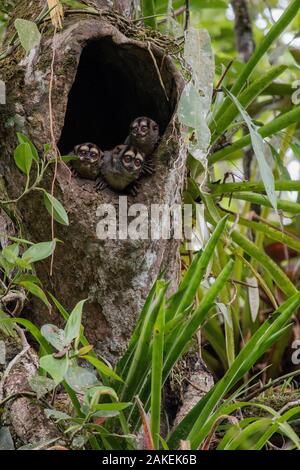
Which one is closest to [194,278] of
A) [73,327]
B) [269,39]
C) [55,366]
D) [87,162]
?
[73,327]

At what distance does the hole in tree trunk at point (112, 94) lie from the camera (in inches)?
134

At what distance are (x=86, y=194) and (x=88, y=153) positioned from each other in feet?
1.38

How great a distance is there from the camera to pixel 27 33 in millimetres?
2836

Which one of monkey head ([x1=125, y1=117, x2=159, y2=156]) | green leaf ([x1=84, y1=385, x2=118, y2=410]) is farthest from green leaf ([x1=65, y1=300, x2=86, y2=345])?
monkey head ([x1=125, y1=117, x2=159, y2=156])

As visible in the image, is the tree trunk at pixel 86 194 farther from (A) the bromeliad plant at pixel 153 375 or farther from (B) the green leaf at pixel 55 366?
(B) the green leaf at pixel 55 366

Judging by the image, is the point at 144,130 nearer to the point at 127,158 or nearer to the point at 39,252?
the point at 127,158

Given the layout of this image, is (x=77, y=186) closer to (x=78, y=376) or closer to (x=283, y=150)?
(x=78, y=376)

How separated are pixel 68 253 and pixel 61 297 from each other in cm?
18

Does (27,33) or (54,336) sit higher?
(27,33)

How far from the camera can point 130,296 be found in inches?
120

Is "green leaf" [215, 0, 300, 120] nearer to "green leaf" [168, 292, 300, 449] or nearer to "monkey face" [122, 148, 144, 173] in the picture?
"monkey face" [122, 148, 144, 173]

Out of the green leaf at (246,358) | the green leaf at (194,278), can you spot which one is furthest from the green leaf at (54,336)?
the green leaf at (246,358)

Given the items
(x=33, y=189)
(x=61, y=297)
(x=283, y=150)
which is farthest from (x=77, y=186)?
(x=283, y=150)
